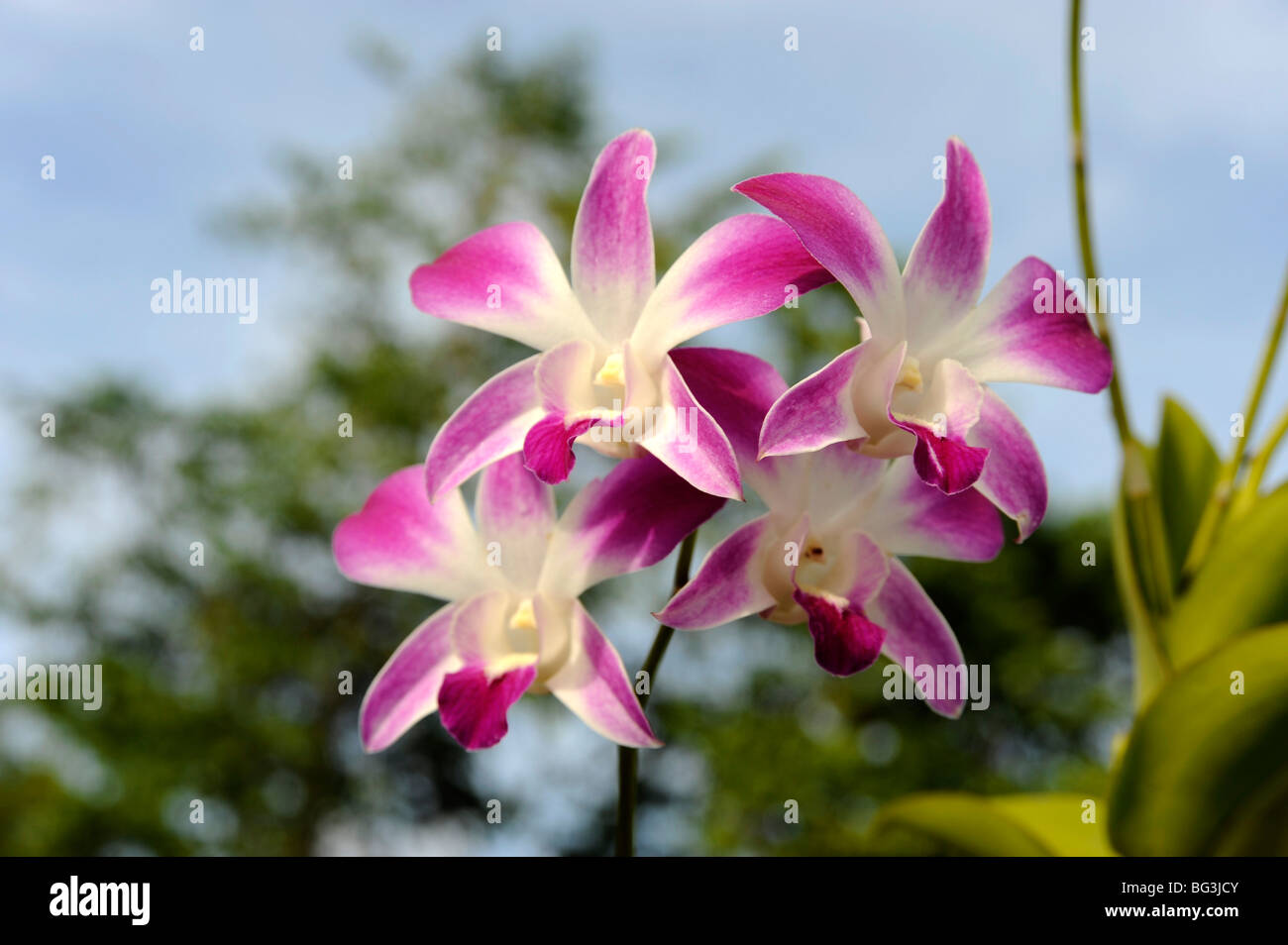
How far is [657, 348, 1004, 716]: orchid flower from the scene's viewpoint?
480 millimetres

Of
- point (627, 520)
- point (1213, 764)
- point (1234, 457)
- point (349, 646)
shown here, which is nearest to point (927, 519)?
point (627, 520)

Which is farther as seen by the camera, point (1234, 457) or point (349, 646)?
point (349, 646)

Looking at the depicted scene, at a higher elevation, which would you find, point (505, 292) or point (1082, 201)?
point (1082, 201)

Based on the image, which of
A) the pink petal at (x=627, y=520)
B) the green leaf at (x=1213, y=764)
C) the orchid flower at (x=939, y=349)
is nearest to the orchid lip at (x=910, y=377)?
the orchid flower at (x=939, y=349)

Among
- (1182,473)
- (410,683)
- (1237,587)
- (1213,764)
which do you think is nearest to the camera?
(410,683)

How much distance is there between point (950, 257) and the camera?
49cm

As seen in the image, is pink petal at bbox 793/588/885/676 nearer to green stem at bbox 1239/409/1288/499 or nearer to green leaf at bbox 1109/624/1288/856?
green leaf at bbox 1109/624/1288/856

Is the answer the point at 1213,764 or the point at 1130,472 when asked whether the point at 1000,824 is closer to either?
the point at 1213,764

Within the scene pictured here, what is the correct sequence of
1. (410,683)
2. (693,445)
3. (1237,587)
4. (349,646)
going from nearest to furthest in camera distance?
1. (693,445)
2. (410,683)
3. (1237,587)
4. (349,646)

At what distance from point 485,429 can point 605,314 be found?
8 centimetres

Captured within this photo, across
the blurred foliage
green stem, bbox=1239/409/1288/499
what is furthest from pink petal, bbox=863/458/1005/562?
the blurred foliage

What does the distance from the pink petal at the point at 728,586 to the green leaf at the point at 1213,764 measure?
1.62 feet

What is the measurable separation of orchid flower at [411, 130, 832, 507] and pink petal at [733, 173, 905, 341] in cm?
2
